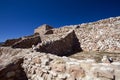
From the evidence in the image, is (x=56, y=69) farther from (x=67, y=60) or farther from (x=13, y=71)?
(x=13, y=71)

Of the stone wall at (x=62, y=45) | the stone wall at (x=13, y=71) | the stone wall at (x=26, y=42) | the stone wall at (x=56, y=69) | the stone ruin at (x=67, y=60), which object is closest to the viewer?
the stone wall at (x=56, y=69)

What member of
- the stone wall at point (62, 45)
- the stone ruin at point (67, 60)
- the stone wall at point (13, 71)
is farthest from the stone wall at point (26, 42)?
the stone wall at point (13, 71)

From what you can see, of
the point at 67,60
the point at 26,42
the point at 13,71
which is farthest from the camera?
the point at 26,42

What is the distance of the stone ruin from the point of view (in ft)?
11.4

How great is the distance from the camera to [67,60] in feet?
14.4

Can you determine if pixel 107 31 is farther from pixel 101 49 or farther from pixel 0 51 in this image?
pixel 0 51

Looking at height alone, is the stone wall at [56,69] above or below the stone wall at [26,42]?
below

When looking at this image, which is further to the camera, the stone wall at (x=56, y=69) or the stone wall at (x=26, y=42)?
the stone wall at (x=26, y=42)

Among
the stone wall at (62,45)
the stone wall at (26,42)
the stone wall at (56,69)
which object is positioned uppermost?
the stone wall at (26,42)

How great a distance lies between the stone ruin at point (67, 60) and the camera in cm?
347

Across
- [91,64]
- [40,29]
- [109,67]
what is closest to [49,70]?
[91,64]

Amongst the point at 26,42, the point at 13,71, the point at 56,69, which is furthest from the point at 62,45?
the point at 56,69

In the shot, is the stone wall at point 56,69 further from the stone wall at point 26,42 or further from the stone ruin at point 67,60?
the stone wall at point 26,42

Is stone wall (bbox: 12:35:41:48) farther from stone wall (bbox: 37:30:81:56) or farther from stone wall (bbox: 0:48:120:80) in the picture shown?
stone wall (bbox: 0:48:120:80)
